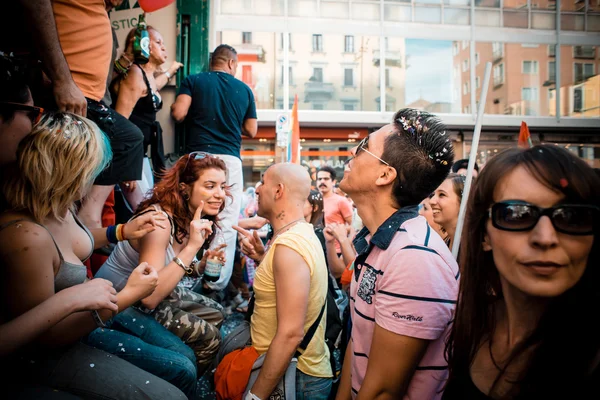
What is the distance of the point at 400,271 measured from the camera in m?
1.59

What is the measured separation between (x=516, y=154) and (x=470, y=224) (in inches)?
11.6

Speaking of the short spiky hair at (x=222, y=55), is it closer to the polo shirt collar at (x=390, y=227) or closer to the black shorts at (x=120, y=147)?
the black shorts at (x=120, y=147)

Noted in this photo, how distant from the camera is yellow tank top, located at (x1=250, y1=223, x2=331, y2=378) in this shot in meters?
2.41

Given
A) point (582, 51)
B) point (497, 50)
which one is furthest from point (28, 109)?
point (582, 51)

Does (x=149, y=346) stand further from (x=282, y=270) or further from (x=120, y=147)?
(x=120, y=147)

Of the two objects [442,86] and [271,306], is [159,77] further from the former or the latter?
[442,86]

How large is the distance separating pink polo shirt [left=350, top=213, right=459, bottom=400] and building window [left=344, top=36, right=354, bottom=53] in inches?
675

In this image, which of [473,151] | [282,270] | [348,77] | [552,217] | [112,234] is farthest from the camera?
[348,77]

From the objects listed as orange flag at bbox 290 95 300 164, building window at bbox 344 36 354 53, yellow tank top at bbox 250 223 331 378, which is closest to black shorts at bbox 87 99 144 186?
yellow tank top at bbox 250 223 331 378

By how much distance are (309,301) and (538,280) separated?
1477 millimetres

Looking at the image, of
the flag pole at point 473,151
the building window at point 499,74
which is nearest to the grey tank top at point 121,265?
the flag pole at point 473,151

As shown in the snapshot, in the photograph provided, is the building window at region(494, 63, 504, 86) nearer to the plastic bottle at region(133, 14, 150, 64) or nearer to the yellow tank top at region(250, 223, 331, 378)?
the plastic bottle at region(133, 14, 150, 64)

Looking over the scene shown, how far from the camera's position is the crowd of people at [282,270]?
3.93 ft

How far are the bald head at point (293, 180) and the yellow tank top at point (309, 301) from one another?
0.45 m
